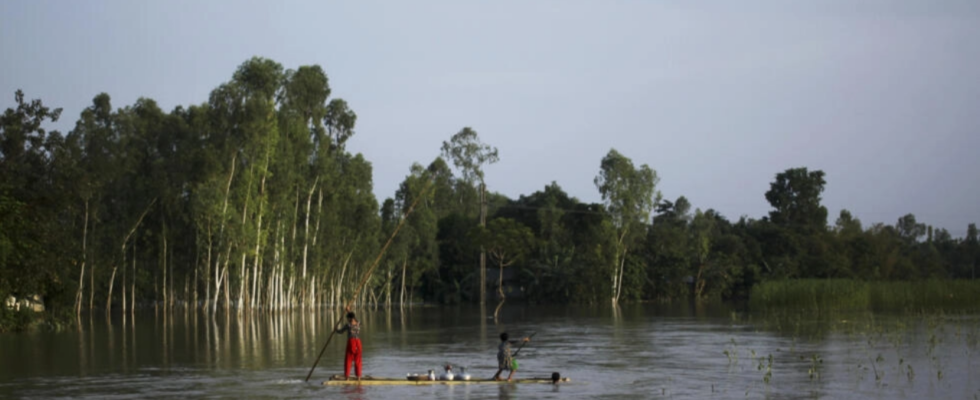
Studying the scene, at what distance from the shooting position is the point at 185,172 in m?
64.6

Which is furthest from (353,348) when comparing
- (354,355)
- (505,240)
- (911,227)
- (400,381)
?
(911,227)

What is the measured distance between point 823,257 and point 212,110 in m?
55.0

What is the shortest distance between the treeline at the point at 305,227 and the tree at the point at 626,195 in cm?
13

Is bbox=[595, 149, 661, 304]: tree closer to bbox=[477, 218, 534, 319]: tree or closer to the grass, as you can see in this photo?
bbox=[477, 218, 534, 319]: tree

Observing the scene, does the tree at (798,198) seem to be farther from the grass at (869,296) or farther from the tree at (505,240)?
the grass at (869,296)

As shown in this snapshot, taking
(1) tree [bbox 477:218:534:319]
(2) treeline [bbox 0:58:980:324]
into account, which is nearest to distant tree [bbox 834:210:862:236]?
(2) treeline [bbox 0:58:980:324]

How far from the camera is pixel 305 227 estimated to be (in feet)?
252

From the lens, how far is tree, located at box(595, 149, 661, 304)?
90.3m

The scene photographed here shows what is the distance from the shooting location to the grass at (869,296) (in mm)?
48625

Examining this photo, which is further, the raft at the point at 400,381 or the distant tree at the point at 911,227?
the distant tree at the point at 911,227

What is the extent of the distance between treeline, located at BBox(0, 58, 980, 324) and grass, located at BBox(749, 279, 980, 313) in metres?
31.5

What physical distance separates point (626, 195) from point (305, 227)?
92.9 ft

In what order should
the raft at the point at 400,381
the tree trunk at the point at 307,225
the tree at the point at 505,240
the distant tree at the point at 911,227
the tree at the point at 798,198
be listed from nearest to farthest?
the raft at the point at 400,381, the tree trunk at the point at 307,225, the tree at the point at 505,240, the tree at the point at 798,198, the distant tree at the point at 911,227

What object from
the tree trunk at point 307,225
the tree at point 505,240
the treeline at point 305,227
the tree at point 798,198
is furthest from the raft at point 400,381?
the tree at point 798,198
